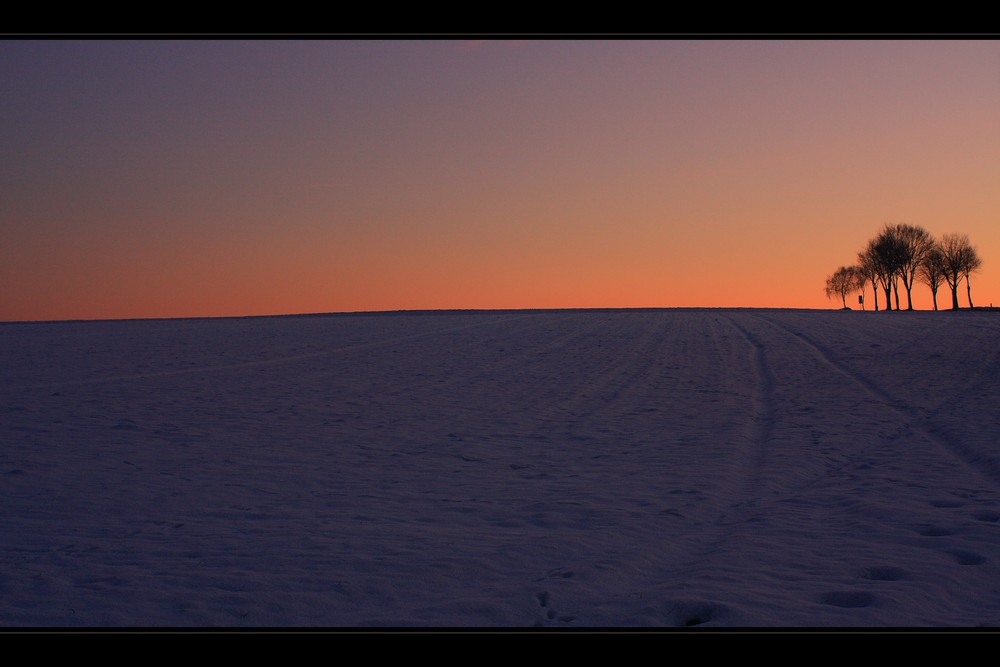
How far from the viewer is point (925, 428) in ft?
34.9

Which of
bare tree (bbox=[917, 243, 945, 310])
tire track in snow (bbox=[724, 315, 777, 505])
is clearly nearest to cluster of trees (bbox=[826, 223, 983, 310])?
bare tree (bbox=[917, 243, 945, 310])

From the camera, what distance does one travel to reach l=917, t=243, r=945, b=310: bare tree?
74062mm

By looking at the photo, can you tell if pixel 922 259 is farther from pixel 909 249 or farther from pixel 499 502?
pixel 499 502

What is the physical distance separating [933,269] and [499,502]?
81619 millimetres

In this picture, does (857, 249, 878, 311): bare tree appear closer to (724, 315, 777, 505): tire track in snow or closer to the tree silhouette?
the tree silhouette

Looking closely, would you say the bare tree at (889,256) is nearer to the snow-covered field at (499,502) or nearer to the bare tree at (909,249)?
the bare tree at (909,249)

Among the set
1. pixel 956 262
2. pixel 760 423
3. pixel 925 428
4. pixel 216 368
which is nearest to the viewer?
pixel 925 428

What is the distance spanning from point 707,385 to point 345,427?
8.55 m

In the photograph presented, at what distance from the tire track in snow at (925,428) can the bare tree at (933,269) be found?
64836mm

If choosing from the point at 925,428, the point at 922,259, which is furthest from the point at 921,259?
the point at 925,428

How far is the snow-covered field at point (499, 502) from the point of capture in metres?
4.37

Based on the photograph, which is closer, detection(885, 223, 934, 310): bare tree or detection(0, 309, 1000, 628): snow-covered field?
detection(0, 309, 1000, 628): snow-covered field

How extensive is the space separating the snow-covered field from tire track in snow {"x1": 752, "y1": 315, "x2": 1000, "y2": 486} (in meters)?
0.07
